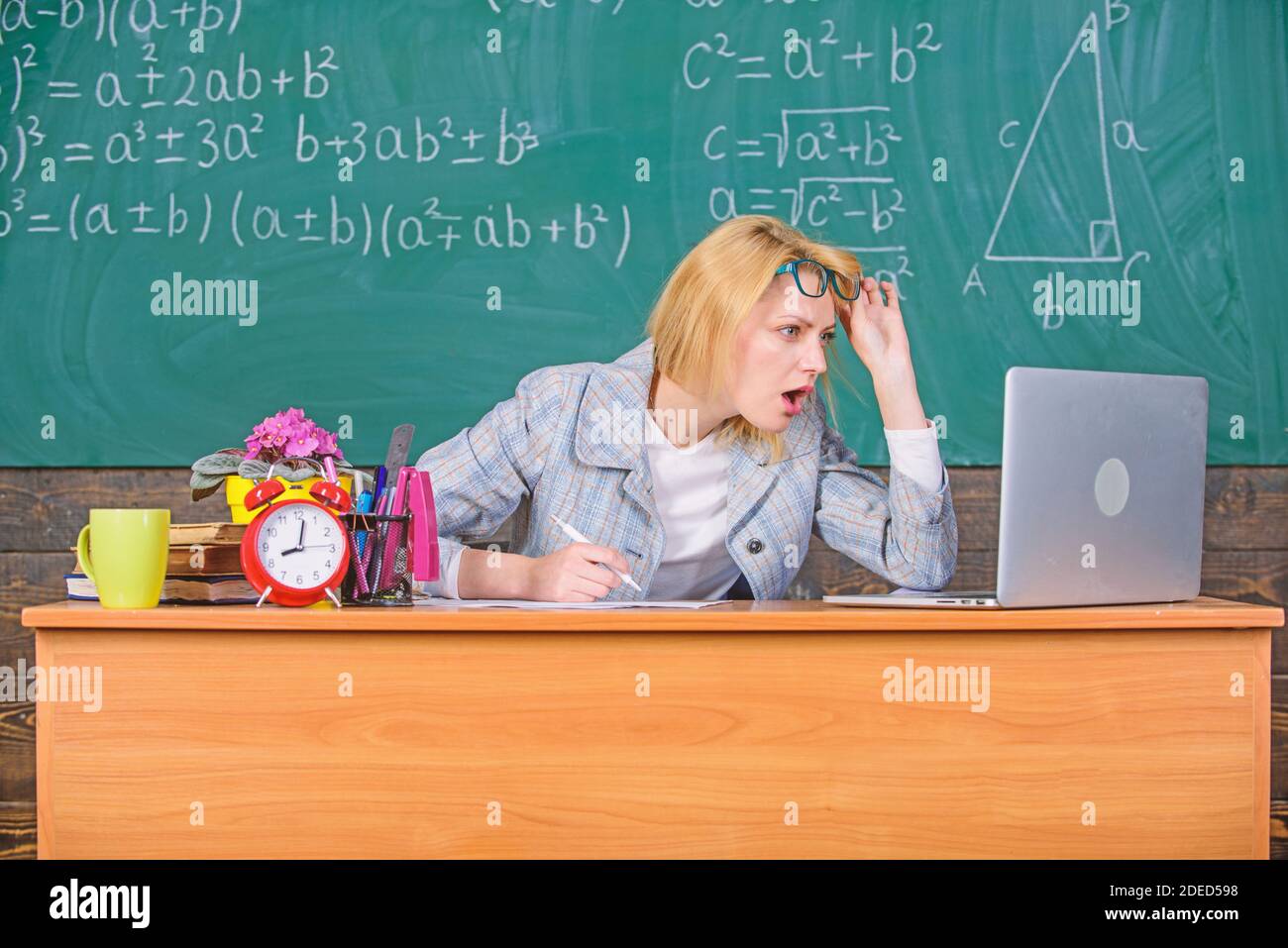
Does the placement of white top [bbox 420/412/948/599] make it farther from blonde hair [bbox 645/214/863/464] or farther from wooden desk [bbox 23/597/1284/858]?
wooden desk [bbox 23/597/1284/858]

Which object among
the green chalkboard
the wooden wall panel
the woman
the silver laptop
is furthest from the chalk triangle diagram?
the silver laptop

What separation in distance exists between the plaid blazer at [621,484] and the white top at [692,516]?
2.0 inches

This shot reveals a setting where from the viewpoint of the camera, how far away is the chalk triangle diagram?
2.73 m

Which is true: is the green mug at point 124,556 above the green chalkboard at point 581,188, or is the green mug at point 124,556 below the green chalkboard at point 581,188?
below

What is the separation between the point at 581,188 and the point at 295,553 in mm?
1506

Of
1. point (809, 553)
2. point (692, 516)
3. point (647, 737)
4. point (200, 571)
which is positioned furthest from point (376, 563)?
point (809, 553)

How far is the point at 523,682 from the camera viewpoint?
4.25 feet

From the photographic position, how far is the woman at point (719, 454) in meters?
1.83

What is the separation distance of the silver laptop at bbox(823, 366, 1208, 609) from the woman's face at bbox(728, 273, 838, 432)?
0.47 metres

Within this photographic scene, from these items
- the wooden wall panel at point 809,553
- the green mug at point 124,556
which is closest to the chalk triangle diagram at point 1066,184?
the wooden wall panel at point 809,553

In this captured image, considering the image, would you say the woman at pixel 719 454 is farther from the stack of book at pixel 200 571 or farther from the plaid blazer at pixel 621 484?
the stack of book at pixel 200 571

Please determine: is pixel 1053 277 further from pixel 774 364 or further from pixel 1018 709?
pixel 1018 709

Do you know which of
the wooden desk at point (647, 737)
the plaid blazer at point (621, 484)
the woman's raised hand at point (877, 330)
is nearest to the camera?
the wooden desk at point (647, 737)

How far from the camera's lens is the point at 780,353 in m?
1.89
